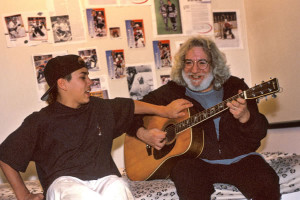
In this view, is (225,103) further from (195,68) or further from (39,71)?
(39,71)

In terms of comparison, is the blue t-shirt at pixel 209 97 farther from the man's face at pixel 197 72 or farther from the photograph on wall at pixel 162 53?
the photograph on wall at pixel 162 53

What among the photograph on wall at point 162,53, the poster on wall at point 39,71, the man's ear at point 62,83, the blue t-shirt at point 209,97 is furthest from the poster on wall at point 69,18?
the blue t-shirt at point 209,97

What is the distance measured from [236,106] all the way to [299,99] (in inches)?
37.8

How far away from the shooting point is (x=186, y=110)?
2.17 meters

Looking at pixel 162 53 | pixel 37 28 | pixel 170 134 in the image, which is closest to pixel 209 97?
pixel 170 134

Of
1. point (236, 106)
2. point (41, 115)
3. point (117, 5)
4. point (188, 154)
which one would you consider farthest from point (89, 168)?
point (117, 5)

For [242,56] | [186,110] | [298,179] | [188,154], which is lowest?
[298,179]

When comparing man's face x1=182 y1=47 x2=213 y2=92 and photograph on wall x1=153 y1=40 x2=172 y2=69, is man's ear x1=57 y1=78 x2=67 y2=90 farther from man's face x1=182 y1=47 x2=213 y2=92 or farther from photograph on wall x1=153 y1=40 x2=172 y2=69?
photograph on wall x1=153 y1=40 x2=172 y2=69

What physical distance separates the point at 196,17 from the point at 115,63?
0.76m

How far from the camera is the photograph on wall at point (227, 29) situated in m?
3.15

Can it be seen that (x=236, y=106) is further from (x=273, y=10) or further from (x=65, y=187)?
(x=273, y=10)

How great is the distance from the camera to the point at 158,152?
7.32 feet

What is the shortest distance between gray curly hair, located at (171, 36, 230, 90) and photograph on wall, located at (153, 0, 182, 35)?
0.66m

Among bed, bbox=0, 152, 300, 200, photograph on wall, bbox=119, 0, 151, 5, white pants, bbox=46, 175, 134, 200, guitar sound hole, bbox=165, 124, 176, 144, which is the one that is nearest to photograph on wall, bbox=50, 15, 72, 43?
photograph on wall, bbox=119, 0, 151, 5
